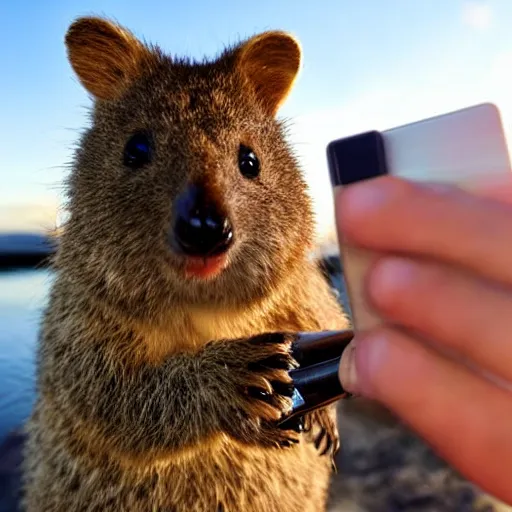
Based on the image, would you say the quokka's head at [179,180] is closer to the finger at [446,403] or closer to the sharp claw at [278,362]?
the sharp claw at [278,362]

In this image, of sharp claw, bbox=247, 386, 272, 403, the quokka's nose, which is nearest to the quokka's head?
the quokka's nose

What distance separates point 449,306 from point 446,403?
0.15m

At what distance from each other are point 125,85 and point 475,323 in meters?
2.19

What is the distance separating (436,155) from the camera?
3.67 ft

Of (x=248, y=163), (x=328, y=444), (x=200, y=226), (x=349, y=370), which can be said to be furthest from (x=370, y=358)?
(x=328, y=444)

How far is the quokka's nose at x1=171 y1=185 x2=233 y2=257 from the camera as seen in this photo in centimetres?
204

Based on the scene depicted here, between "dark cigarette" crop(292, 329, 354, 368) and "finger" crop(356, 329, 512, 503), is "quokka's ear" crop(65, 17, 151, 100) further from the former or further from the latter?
"finger" crop(356, 329, 512, 503)

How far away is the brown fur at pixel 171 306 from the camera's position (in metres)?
2.32

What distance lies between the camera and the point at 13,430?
190 inches

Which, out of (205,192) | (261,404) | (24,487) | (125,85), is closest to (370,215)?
(205,192)

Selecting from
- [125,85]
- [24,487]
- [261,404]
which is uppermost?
[125,85]

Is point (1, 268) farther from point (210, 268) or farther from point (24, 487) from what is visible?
point (210, 268)

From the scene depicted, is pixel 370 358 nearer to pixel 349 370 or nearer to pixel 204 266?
pixel 349 370

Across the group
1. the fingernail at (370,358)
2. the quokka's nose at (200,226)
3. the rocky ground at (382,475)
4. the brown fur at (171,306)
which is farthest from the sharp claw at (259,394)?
the rocky ground at (382,475)
